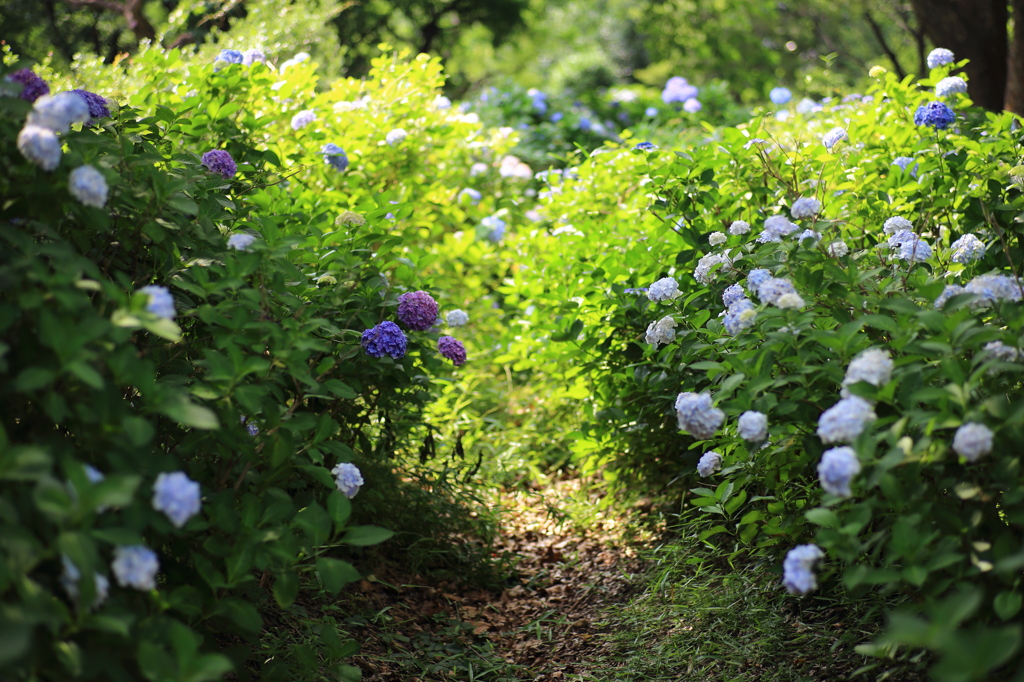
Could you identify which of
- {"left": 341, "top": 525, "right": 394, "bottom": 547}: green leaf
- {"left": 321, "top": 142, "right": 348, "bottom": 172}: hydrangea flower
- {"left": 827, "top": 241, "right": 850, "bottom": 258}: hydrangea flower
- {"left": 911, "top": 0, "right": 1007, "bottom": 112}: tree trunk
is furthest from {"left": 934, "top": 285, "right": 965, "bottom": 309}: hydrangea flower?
{"left": 911, "top": 0, "right": 1007, "bottom": 112}: tree trunk

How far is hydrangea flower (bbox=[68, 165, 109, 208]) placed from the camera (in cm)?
138

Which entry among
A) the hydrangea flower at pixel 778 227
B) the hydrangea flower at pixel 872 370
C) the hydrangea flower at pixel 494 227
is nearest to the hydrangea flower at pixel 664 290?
the hydrangea flower at pixel 778 227

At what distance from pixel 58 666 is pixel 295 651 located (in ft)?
2.46

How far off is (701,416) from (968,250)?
0.96 metres

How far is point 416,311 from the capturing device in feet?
7.52

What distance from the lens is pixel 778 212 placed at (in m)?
2.48

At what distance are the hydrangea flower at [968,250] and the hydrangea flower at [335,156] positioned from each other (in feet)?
6.72

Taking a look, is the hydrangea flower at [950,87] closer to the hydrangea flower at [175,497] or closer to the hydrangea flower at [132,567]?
the hydrangea flower at [175,497]

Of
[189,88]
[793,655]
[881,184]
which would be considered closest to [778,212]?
[881,184]

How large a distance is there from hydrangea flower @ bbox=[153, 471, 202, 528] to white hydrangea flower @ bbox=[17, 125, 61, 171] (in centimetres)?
58

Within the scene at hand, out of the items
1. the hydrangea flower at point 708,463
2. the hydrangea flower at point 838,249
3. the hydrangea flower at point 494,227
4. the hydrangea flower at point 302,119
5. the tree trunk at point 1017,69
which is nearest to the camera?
the hydrangea flower at point 708,463

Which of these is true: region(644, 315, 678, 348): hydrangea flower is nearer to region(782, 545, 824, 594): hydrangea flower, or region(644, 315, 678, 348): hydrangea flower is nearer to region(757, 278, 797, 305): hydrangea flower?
region(757, 278, 797, 305): hydrangea flower

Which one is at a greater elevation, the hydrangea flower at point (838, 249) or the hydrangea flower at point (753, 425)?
the hydrangea flower at point (838, 249)

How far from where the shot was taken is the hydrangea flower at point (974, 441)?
4.23ft
